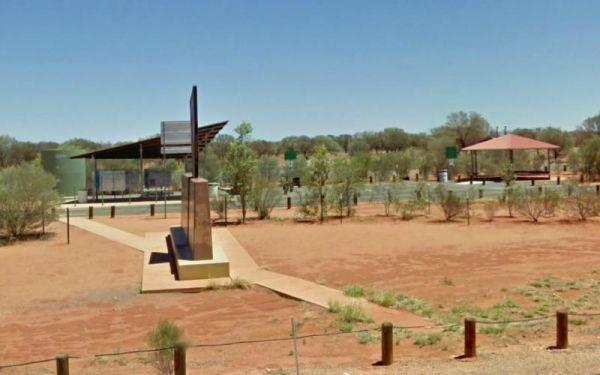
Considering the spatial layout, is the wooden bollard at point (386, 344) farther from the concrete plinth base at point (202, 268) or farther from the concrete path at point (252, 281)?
the concrete plinth base at point (202, 268)

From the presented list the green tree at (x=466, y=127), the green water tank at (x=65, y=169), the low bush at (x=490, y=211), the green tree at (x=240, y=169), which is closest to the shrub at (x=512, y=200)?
the low bush at (x=490, y=211)

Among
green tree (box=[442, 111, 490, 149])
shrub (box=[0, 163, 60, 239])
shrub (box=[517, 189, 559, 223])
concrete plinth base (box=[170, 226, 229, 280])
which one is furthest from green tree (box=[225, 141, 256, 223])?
green tree (box=[442, 111, 490, 149])

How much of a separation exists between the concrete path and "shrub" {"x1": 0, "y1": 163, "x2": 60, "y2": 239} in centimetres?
426

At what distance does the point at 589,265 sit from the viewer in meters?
15.2

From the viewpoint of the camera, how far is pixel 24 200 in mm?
22891

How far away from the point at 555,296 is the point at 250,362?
6.62 metres

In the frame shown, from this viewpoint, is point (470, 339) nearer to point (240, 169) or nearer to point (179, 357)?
point (179, 357)

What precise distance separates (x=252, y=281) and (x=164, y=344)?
6241 millimetres

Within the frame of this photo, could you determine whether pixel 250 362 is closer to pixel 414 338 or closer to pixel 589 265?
pixel 414 338

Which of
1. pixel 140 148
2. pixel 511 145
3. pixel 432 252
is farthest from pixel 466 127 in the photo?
pixel 432 252

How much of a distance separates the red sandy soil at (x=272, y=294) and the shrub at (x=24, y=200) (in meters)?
1.10

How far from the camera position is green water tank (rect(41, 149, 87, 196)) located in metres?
43.7

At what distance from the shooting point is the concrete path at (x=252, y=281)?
10945 millimetres

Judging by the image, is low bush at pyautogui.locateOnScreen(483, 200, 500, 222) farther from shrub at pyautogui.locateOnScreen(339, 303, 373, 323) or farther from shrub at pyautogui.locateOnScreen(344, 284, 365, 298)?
shrub at pyautogui.locateOnScreen(339, 303, 373, 323)
